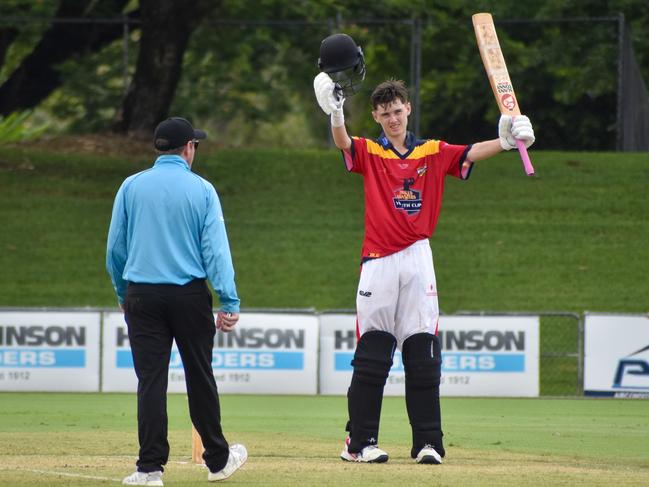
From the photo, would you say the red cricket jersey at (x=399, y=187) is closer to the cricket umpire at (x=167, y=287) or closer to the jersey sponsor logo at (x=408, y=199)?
the jersey sponsor logo at (x=408, y=199)

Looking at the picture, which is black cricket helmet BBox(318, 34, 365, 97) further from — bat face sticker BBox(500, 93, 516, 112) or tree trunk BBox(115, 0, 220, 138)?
tree trunk BBox(115, 0, 220, 138)

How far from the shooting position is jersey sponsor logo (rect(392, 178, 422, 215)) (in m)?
8.66

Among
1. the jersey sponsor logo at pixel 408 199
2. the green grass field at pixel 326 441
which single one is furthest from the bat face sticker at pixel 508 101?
the green grass field at pixel 326 441

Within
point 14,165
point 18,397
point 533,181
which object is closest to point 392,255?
point 18,397

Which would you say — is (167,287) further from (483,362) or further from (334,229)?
(334,229)

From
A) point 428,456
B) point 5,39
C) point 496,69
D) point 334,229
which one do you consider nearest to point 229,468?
point 428,456

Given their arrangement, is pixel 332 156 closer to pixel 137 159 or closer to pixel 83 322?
pixel 137 159

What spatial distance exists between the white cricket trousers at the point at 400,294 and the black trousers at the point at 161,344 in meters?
1.45

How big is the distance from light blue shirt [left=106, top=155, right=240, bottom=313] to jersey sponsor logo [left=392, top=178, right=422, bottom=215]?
1.52 meters

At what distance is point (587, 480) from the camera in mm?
7680

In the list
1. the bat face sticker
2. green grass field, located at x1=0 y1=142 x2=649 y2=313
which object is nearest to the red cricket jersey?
the bat face sticker

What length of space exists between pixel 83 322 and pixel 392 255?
9481mm

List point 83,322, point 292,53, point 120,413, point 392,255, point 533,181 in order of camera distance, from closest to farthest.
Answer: point 392,255
point 120,413
point 83,322
point 533,181
point 292,53

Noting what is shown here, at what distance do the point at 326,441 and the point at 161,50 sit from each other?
15991 mm
